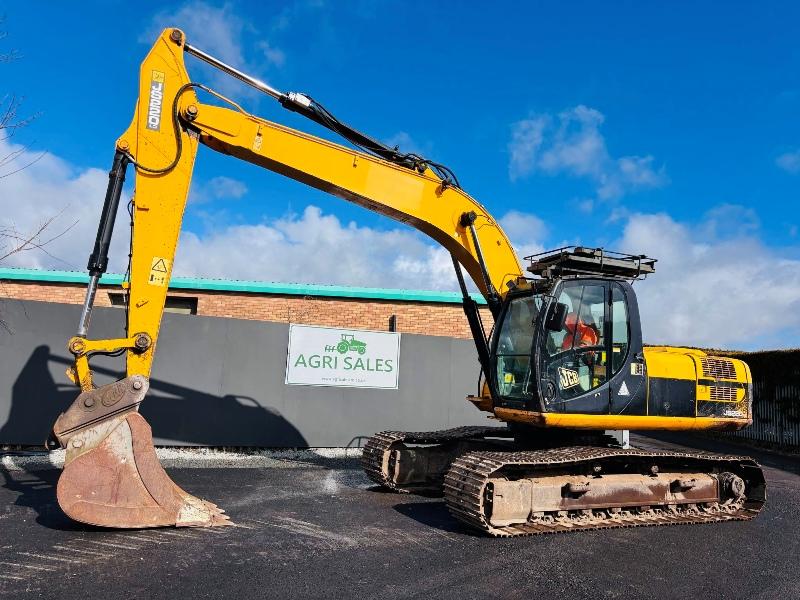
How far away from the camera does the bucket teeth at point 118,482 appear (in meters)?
5.32

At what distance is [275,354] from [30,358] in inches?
168

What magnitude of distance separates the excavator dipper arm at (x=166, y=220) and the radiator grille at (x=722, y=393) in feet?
9.59

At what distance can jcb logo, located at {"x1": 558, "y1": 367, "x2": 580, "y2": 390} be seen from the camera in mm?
6730

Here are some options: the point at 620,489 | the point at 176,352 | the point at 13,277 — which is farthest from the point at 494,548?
the point at 13,277

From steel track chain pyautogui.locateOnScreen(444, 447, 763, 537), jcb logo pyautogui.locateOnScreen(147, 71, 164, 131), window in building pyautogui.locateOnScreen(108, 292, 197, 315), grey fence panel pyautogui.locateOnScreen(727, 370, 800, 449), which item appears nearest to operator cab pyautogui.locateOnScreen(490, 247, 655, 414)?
steel track chain pyautogui.locateOnScreen(444, 447, 763, 537)

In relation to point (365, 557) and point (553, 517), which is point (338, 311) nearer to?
point (553, 517)

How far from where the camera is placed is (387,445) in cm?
819

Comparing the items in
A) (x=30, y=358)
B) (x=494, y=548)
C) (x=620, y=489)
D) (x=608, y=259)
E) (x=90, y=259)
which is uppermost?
(x=608, y=259)

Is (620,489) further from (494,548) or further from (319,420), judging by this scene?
(319,420)

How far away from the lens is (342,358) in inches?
476

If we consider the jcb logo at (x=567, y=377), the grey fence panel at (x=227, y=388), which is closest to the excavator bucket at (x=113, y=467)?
the jcb logo at (x=567, y=377)

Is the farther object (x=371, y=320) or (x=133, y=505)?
(x=371, y=320)

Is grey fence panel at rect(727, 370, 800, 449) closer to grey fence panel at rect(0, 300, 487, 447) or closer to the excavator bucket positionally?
grey fence panel at rect(0, 300, 487, 447)

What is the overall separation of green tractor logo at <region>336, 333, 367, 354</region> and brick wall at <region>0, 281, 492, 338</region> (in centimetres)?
313
